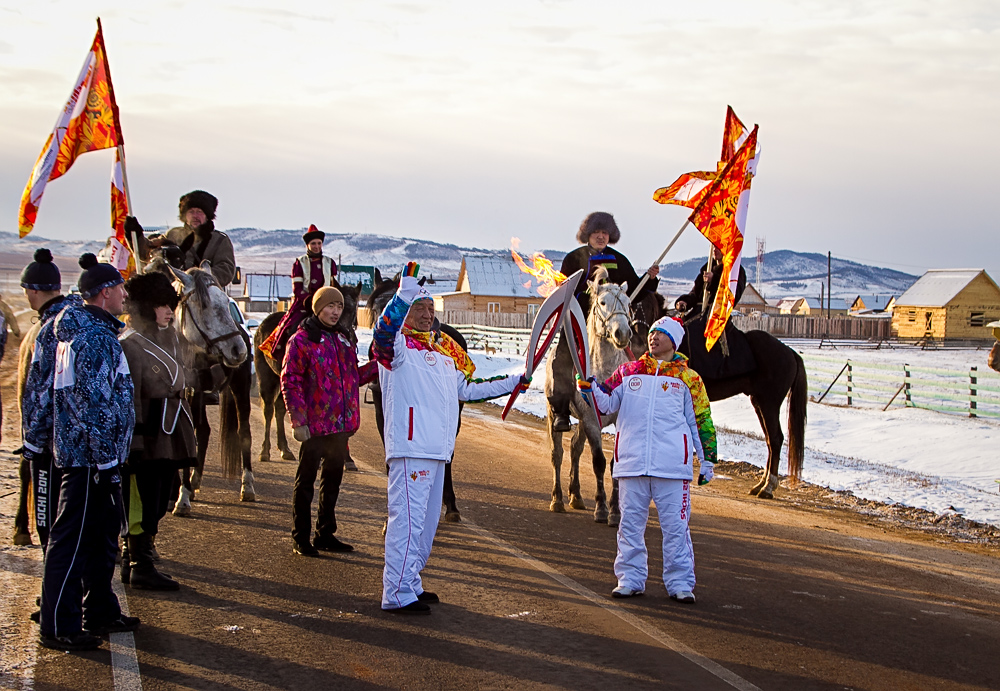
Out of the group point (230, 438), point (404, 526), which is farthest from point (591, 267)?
point (404, 526)

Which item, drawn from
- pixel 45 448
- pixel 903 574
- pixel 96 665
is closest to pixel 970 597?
pixel 903 574

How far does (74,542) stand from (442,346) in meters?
2.57

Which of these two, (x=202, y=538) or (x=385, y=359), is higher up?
(x=385, y=359)

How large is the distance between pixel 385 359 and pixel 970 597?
482 cm

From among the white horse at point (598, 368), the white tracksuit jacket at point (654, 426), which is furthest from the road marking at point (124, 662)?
the white horse at point (598, 368)

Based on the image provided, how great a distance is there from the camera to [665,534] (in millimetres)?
6605

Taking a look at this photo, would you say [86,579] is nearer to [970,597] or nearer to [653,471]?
[653,471]

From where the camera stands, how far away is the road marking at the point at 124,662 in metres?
4.61

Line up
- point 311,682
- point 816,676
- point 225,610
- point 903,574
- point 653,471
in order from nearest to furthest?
point 311,682, point 816,676, point 225,610, point 653,471, point 903,574

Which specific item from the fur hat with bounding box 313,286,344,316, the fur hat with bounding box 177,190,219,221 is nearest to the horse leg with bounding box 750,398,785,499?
the fur hat with bounding box 313,286,344,316

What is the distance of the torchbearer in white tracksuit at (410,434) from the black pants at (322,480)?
60.7 inches

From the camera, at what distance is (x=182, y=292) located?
8766mm

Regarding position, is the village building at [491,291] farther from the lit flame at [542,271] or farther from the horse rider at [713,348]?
the lit flame at [542,271]

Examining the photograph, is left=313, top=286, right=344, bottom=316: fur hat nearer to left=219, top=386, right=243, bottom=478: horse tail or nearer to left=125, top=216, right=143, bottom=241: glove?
left=219, top=386, right=243, bottom=478: horse tail
